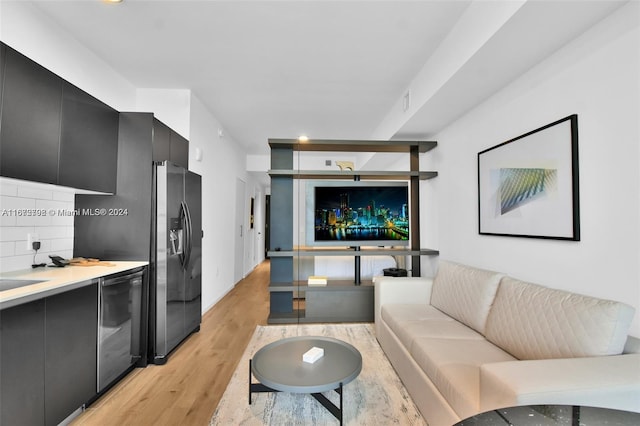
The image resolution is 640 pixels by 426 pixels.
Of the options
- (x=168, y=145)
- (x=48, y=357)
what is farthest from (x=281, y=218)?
(x=48, y=357)

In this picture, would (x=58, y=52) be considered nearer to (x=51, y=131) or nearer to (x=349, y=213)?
(x=51, y=131)

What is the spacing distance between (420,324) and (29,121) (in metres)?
2.94

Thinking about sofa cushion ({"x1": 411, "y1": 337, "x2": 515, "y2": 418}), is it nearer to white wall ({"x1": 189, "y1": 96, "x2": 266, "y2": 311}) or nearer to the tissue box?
the tissue box

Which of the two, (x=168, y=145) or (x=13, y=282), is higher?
(x=168, y=145)

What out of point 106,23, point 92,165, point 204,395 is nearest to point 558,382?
point 204,395

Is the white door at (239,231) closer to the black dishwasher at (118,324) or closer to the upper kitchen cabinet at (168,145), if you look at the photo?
the upper kitchen cabinet at (168,145)

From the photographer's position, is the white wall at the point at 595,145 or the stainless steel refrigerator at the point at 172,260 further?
the stainless steel refrigerator at the point at 172,260

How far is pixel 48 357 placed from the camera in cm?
166

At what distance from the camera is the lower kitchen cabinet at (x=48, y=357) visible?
57.3 inches

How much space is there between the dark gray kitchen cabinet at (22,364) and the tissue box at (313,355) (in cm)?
144

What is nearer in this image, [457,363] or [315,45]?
[457,363]

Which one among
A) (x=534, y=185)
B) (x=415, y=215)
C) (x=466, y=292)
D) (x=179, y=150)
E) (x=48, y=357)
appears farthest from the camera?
(x=415, y=215)

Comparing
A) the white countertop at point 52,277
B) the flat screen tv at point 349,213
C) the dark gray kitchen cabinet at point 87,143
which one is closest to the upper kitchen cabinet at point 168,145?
the dark gray kitchen cabinet at point 87,143

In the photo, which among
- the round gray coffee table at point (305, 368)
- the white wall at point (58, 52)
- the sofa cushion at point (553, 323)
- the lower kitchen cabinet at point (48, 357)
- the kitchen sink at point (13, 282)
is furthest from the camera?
the white wall at point (58, 52)
